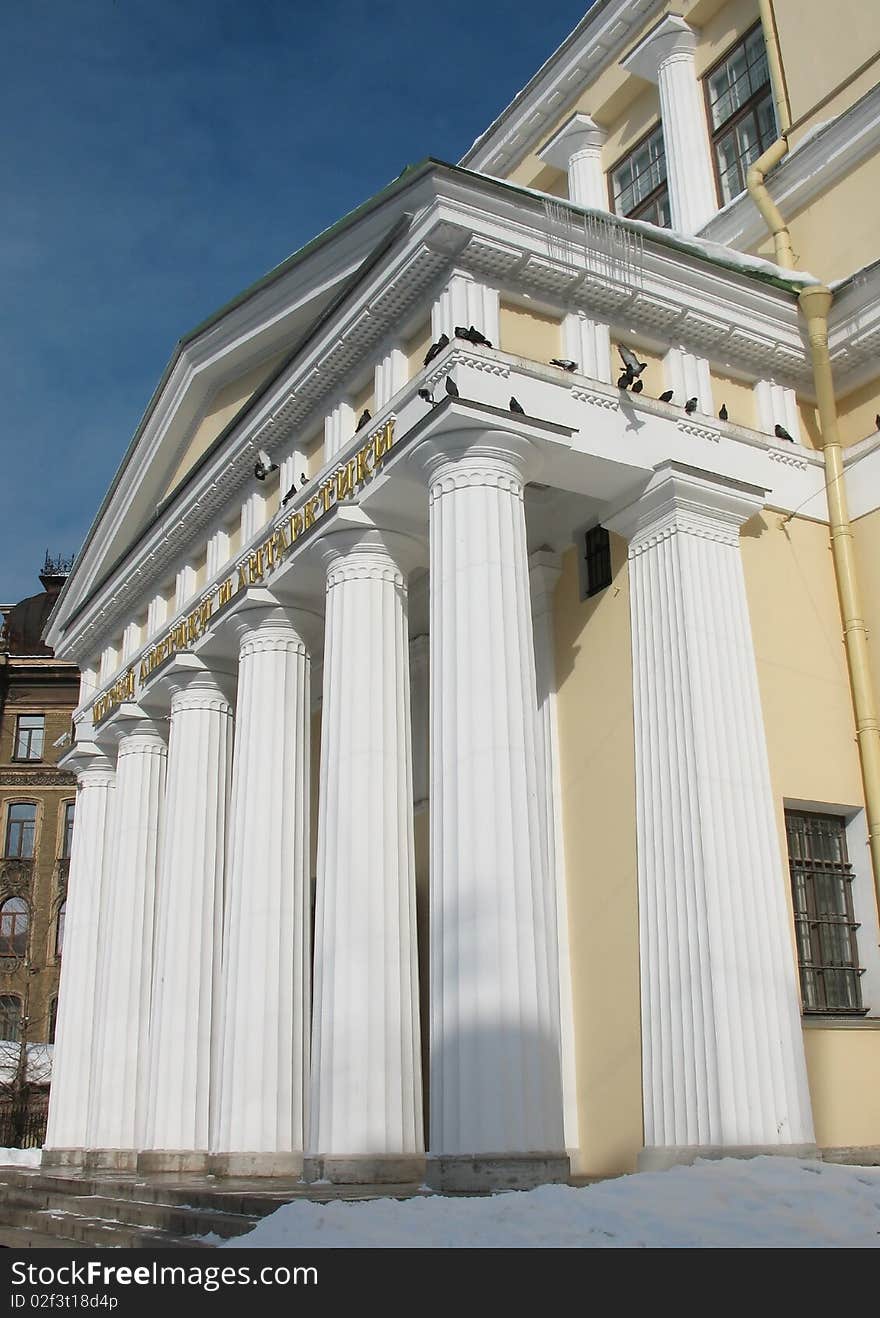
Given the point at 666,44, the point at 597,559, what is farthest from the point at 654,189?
the point at 597,559

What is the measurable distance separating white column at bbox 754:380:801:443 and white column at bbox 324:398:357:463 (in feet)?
13.6

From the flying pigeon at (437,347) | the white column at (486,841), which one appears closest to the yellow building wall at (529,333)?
the flying pigeon at (437,347)

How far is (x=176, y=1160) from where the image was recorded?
1480 centimetres

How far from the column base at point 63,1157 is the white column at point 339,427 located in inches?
427

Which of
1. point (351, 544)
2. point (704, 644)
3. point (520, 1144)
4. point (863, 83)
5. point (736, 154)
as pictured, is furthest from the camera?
point (736, 154)

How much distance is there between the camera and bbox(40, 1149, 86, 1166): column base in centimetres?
1842

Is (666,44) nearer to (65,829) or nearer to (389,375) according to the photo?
(389,375)

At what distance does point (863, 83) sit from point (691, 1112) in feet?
37.8

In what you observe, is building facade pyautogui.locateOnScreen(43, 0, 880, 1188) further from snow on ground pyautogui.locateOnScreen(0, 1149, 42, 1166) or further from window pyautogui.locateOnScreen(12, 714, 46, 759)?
window pyautogui.locateOnScreen(12, 714, 46, 759)

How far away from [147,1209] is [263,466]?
8.22 m

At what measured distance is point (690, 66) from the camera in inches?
699

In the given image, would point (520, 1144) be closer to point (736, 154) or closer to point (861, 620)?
point (861, 620)
